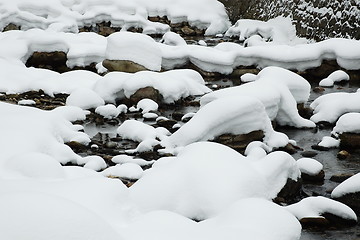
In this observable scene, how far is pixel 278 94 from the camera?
683 cm

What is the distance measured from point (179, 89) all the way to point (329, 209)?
15.8 feet

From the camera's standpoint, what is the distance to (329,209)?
13.2 feet

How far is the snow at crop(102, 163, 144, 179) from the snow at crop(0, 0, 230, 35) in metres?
11.5

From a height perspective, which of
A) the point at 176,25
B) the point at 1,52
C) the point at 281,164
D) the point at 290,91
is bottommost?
the point at 176,25

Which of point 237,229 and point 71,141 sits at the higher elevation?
point 237,229

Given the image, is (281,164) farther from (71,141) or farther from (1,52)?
(1,52)

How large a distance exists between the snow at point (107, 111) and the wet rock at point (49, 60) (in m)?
3.98

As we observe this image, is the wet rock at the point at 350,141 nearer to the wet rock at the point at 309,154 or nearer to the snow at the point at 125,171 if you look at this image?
the wet rock at the point at 309,154

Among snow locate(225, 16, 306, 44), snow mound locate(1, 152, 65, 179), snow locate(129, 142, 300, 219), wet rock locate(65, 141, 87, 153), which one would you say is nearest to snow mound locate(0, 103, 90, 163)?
wet rock locate(65, 141, 87, 153)

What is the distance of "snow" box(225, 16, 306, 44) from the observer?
46.4 feet

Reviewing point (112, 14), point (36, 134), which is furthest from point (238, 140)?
point (112, 14)

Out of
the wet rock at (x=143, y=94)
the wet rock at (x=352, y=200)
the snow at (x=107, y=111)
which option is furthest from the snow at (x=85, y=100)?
the wet rock at (x=352, y=200)

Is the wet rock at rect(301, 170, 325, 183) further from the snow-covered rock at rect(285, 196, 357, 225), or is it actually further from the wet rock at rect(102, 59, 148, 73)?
the wet rock at rect(102, 59, 148, 73)

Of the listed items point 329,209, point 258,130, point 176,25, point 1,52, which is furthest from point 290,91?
point 176,25
